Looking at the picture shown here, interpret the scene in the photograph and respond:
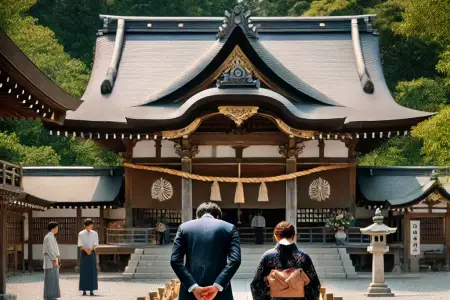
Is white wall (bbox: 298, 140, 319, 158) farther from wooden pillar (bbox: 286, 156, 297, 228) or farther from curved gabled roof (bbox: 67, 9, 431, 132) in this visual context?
curved gabled roof (bbox: 67, 9, 431, 132)

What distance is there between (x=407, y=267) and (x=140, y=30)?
1089cm

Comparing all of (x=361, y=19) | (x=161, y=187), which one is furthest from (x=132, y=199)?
(x=361, y=19)

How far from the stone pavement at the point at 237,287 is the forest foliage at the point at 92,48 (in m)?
7.57

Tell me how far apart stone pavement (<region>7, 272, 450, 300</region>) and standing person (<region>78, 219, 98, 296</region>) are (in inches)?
11.4

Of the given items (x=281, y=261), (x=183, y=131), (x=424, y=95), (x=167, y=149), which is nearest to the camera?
(x=281, y=261)

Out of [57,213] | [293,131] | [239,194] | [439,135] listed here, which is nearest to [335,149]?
[293,131]

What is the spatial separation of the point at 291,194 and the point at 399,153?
52.6 feet

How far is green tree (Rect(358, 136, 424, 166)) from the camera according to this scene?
137ft

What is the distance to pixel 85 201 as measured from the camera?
27891 millimetres

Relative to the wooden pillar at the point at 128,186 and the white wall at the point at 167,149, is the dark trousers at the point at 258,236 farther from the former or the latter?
the wooden pillar at the point at 128,186

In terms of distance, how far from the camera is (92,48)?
163 feet

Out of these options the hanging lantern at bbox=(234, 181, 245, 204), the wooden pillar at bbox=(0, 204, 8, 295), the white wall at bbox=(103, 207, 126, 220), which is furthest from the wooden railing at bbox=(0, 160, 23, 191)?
the white wall at bbox=(103, 207, 126, 220)

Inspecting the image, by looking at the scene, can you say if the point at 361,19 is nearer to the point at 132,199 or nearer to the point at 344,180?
the point at 344,180

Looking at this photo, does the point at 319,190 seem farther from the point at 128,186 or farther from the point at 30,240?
the point at 30,240
